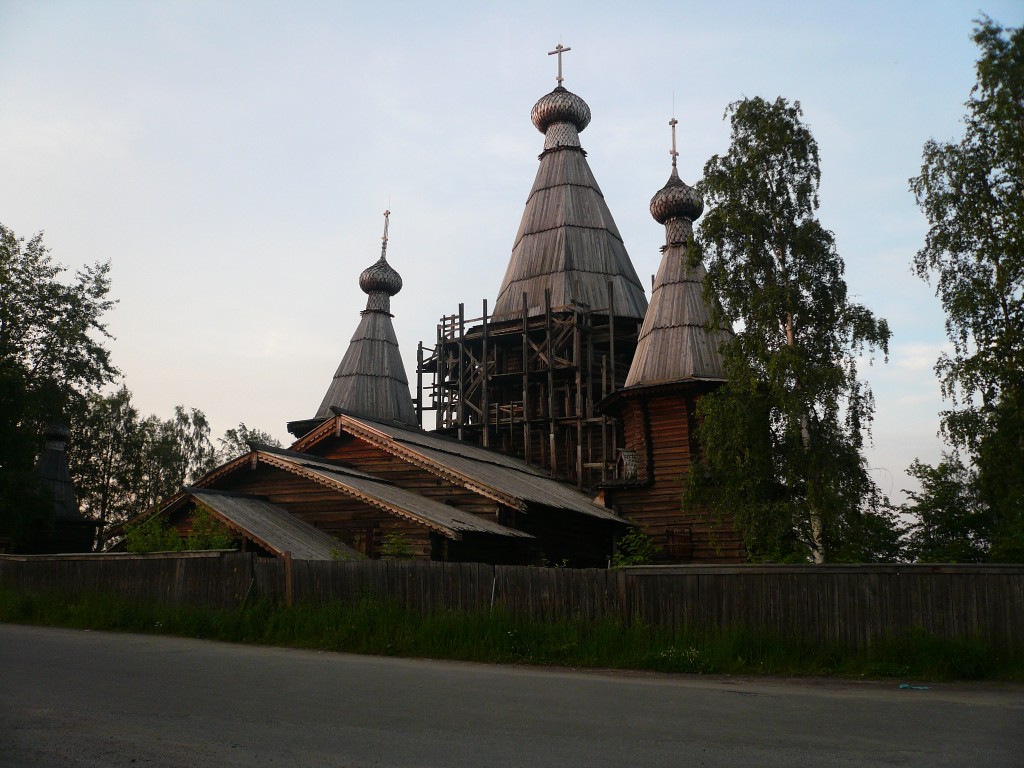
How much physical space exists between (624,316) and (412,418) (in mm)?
11567

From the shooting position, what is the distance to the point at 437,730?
7.10 meters

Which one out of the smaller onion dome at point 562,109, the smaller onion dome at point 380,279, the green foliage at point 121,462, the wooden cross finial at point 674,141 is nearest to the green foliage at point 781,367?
the wooden cross finial at point 674,141

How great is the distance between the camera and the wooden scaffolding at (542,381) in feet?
108

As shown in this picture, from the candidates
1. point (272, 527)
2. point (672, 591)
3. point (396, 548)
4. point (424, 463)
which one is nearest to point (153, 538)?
point (272, 527)

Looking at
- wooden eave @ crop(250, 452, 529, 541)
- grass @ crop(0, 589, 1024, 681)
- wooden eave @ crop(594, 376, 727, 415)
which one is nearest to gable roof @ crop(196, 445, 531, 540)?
wooden eave @ crop(250, 452, 529, 541)

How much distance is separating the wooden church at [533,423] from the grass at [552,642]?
337 cm

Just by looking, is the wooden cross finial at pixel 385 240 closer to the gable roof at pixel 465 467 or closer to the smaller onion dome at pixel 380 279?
the smaller onion dome at pixel 380 279

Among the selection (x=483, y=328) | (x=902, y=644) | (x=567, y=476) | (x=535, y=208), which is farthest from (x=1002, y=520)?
(x=535, y=208)

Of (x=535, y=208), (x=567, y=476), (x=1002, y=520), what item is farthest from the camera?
(x=535, y=208)

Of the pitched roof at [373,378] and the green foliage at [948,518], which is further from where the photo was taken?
the pitched roof at [373,378]

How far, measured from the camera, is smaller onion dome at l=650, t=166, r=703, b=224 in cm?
2914

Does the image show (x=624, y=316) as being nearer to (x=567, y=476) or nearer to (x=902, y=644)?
(x=567, y=476)

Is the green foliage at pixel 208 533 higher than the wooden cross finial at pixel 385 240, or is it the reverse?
the wooden cross finial at pixel 385 240

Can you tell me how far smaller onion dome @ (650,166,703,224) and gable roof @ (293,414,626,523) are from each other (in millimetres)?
9336
